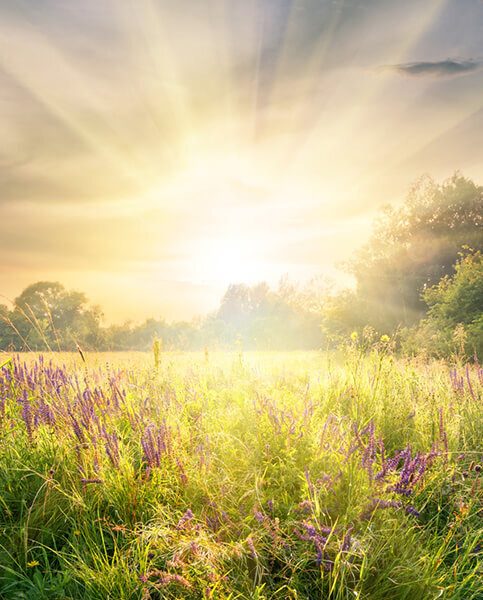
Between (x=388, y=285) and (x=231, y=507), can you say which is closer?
(x=231, y=507)

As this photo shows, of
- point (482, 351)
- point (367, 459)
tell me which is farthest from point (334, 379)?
point (482, 351)

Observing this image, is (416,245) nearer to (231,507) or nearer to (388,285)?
(388,285)

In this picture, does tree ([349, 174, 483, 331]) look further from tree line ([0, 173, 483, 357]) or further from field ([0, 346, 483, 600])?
field ([0, 346, 483, 600])

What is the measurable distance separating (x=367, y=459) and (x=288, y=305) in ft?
97.3

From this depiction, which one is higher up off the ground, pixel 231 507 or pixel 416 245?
pixel 416 245

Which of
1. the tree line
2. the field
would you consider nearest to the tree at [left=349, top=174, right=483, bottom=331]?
the tree line

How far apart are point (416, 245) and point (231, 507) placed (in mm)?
27079

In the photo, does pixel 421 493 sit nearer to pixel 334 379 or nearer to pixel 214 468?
pixel 214 468

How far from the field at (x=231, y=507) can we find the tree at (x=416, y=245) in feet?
74.6

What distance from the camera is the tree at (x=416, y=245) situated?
25609 mm

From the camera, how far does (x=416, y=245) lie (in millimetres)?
26891

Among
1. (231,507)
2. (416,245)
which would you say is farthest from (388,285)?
(231,507)

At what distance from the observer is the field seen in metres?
1.93

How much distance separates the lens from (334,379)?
491 cm
